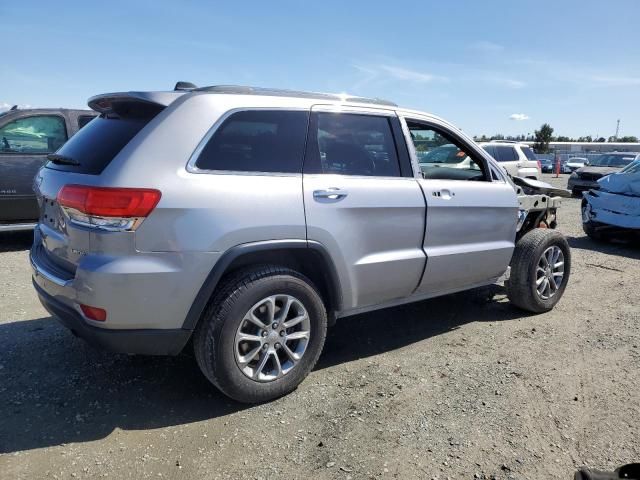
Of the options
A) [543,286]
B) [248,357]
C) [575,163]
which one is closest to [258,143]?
[248,357]

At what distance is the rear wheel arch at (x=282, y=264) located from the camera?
2816 millimetres

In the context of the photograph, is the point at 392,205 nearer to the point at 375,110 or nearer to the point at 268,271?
the point at 375,110

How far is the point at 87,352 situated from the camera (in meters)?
3.81

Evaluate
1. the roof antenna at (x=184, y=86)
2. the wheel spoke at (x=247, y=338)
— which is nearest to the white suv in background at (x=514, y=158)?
the roof antenna at (x=184, y=86)

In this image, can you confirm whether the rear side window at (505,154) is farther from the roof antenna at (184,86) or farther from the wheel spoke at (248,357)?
the wheel spoke at (248,357)

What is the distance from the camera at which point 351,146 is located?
3508mm

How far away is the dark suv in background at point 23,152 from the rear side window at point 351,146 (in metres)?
4.82

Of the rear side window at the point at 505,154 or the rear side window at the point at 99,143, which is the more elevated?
the rear side window at the point at 99,143

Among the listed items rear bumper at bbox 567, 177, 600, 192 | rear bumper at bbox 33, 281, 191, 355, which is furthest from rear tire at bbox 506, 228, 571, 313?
rear bumper at bbox 567, 177, 600, 192

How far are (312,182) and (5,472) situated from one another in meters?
2.22

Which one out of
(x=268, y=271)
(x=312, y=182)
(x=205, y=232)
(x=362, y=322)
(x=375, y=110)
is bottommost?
(x=362, y=322)

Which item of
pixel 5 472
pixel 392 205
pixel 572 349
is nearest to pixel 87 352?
pixel 5 472

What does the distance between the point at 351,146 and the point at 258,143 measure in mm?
724

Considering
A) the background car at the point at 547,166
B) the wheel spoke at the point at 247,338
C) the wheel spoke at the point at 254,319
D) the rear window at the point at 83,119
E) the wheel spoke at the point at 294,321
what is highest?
the rear window at the point at 83,119
